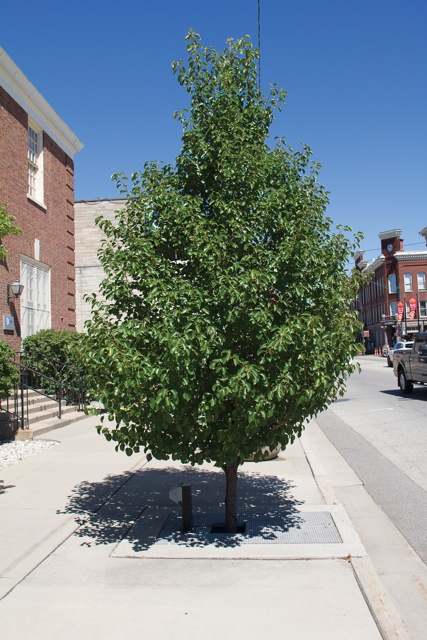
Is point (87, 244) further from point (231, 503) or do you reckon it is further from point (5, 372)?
point (231, 503)

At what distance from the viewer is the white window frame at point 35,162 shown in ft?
53.2

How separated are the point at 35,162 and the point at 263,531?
13.7 metres

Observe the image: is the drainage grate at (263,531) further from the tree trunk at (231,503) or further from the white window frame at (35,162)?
the white window frame at (35,162)

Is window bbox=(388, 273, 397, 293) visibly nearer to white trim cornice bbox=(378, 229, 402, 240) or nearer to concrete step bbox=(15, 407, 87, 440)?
white trim cornice bbox=(378, 229, 402, 240)

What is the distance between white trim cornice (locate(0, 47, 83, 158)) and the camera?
46.5 ft

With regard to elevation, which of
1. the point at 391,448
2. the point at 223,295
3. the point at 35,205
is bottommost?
the point at 391,448

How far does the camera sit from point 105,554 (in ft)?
16.8

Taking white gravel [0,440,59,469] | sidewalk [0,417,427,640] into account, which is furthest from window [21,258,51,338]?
sidewalk [0,417,427,640]

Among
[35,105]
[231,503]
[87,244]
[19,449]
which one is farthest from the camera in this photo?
[87,244]

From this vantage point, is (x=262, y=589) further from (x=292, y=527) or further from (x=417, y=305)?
(x=417, y=305)

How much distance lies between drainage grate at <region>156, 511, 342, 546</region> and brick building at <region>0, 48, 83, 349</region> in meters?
9.27

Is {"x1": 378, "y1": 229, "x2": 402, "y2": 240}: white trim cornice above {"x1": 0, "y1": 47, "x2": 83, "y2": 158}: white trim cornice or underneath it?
above

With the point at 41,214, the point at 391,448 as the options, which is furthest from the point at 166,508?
the point at 41,214

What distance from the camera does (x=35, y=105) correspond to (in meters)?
15.9
